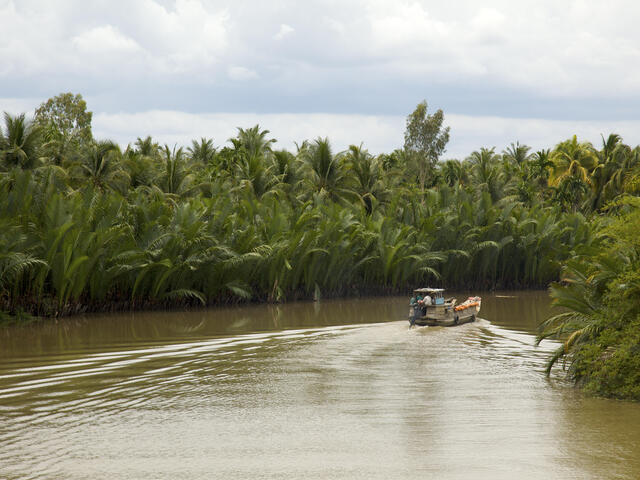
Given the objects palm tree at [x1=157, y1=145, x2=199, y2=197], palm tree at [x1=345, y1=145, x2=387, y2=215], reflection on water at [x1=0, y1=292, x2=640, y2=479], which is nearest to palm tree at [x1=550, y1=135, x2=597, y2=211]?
palm tree at [x1=345, y1=145, x2=387, y2=215]

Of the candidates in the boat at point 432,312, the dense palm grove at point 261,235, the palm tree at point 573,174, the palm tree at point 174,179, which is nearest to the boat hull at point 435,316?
the boat at point 432,312

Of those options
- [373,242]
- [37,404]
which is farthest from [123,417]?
[373,242]

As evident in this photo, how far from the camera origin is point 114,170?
3512 centimetres

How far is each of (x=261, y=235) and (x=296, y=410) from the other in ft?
57.0

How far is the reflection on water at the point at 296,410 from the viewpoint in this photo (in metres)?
7.45

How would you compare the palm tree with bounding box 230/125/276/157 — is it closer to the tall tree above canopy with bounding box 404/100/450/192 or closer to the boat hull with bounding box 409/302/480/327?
the tall tree above canopy with bounding box 404/100/450/192

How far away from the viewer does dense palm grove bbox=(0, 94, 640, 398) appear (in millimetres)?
19578

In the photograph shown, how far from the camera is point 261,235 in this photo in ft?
89.0

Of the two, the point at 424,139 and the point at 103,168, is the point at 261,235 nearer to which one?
the point at 103,168

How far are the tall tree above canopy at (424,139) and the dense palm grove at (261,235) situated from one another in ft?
24.2

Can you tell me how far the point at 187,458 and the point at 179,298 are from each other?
17.1 metres

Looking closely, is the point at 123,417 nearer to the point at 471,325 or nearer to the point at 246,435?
the point at 246,435

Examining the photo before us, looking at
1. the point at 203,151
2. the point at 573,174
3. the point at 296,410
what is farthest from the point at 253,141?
the point at 296,410

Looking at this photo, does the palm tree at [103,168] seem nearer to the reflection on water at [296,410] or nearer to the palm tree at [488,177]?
the reflection on water at [296,410]
